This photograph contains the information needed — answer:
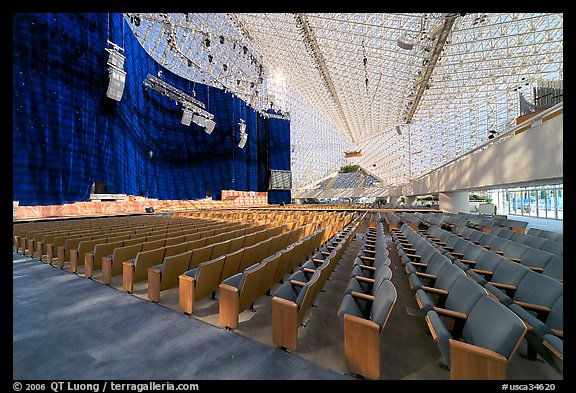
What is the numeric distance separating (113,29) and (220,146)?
42.5 feet

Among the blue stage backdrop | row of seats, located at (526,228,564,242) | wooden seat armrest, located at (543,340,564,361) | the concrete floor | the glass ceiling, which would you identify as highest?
the glass ceiling

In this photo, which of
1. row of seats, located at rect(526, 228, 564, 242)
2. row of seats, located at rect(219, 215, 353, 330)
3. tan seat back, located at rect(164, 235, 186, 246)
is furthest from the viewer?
row of seats, located at rect(526, 228, 564, 242)

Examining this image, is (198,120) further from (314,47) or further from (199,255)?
(199,255)

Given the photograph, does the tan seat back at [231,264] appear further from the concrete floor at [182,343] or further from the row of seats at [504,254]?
the row of seats at [504,254]

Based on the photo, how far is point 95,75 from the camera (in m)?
13.4

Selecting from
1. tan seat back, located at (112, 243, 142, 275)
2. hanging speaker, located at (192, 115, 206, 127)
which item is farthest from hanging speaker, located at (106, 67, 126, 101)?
tan seat back, located at (112, 243, 142, 275)

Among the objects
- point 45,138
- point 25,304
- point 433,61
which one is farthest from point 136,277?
point 433,61

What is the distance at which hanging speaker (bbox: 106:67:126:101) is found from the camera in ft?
39.2

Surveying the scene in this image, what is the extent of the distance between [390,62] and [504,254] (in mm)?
16496

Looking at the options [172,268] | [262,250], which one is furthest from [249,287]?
[262,250]

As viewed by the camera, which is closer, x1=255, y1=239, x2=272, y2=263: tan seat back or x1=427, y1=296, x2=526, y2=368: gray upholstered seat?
x1=427, y1=296, x2=526, y2=368: gray upholstered seat

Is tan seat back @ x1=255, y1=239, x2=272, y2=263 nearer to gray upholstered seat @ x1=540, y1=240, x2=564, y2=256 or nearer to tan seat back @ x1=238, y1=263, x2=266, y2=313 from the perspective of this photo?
tan seat back @ x1=238, y1=263, x2=266, y2=313

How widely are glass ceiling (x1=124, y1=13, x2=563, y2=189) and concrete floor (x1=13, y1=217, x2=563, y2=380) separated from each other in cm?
1109
